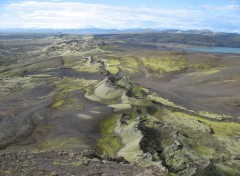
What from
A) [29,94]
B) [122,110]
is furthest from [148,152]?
[29,94]

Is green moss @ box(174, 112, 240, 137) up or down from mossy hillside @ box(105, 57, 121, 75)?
up

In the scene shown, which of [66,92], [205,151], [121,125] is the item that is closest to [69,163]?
[205,151]

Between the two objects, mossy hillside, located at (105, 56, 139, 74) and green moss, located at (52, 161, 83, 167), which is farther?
mossy hillside, located at (105, 56, 139, 74)

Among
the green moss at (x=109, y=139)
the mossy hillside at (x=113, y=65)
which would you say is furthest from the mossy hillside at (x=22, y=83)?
the green moss at (x=109, y=139)

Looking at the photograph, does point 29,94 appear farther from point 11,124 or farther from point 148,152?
point 148,152

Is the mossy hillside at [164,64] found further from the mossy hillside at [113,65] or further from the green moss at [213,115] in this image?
the green moss at [213,115]

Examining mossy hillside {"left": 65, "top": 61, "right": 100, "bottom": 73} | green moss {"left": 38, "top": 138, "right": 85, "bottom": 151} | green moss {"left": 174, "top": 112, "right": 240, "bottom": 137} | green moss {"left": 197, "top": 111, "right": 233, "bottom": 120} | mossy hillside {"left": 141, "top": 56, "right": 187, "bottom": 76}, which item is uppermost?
green moss {"left": 38, "top": 138, "right": 85, "bottom": 151}

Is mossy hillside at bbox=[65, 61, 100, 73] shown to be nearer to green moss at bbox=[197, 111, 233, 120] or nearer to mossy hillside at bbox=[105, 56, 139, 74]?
mossy hillside at bbox=[105, 56, 139, 74]

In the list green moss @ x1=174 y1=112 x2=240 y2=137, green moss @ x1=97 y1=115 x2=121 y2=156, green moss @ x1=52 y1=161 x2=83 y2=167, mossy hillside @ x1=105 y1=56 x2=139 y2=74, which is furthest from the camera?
mossy hillside @ x1=105 y1=56 x2=139 y2=74

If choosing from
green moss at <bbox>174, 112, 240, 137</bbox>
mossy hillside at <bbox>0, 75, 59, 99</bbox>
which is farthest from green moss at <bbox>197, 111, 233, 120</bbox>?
mossy hillside at <bbox>0, 75, 59, 99</bbox>
